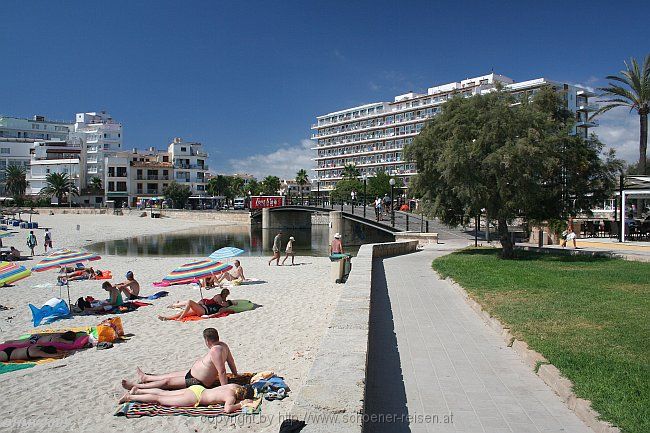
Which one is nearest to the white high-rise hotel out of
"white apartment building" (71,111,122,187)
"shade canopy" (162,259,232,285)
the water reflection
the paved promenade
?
the water reflection

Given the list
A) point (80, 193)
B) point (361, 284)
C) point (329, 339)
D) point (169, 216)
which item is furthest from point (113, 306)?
point (80, 193)

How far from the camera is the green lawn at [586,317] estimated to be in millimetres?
5199

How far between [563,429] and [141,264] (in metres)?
24.1

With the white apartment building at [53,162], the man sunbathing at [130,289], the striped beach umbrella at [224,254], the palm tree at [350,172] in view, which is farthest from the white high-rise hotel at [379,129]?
the man sunbathing at [130,289]

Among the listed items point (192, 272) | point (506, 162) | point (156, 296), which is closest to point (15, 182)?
point (156, 296)

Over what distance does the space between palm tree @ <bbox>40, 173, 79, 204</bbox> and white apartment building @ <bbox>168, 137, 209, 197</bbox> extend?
20038mm

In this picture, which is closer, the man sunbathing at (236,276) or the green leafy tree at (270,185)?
the man sunbathing at (236,276)

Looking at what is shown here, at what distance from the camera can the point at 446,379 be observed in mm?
6336

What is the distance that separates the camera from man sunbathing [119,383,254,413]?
20.2ft

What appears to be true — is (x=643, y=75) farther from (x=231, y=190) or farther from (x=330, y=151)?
(x=231, y=190)

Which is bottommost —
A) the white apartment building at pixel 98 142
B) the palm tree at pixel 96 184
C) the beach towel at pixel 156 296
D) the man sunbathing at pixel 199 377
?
the beach towel at pixel 156 296

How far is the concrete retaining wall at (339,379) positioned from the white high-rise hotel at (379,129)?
243 feet

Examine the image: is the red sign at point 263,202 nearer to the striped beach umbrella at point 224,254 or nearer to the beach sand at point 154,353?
the beach sand at point 154,353

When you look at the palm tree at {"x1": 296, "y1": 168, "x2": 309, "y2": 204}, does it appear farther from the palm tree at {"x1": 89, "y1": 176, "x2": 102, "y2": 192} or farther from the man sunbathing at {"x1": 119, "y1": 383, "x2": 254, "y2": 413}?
the man sunbathing at {"x1": 119, "y1": 383, "x2": 254, "y2": 413}
